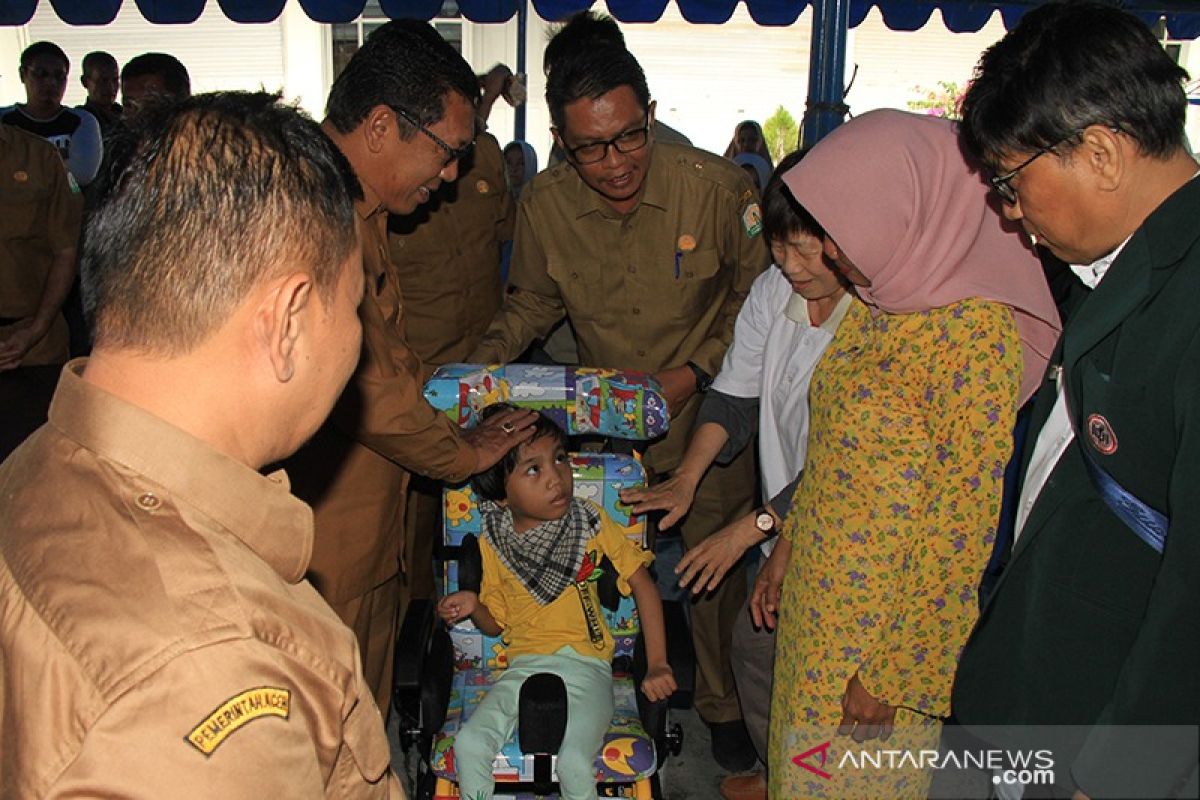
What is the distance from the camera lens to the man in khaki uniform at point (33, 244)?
475 centimetres

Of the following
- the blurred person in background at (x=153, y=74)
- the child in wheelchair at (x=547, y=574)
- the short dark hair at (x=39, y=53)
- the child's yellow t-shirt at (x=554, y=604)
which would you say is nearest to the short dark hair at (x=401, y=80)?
the child in wheelchair at (x=547, y=574)

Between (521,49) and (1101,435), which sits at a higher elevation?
(521,49)

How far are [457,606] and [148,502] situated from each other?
1849 mm

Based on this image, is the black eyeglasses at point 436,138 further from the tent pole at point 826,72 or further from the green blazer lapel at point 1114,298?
the green blazer lapel at point 1114,298

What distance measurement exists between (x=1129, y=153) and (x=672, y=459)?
6.49 feet

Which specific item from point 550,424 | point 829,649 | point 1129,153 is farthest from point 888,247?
point 550,424

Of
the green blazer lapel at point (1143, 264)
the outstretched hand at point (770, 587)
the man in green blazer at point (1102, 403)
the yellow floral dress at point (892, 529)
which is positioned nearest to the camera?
the man in green blazer at point (1102, 403)

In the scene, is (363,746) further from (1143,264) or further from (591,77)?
(591,77)

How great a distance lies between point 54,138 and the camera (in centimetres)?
593

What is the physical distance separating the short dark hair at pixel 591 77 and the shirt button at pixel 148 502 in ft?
7.06

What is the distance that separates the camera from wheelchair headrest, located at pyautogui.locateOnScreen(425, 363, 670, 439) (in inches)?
105

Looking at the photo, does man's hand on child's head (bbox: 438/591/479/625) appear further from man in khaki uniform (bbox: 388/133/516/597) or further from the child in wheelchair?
man in khaki uniform (bbox: 388/133/516/597)

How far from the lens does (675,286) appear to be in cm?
311

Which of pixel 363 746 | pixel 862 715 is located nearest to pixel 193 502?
pixel 363 746
